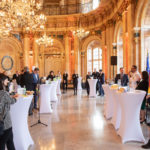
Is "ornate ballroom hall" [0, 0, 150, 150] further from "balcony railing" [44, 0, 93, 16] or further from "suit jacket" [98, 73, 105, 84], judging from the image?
"suit jacket" [98, 73, 105, 84]

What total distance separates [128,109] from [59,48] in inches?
560

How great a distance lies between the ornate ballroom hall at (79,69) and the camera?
3834 mm

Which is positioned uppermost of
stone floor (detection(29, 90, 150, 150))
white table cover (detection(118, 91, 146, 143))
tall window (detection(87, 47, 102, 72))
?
tall window (detection(87, 47, 102, 72))

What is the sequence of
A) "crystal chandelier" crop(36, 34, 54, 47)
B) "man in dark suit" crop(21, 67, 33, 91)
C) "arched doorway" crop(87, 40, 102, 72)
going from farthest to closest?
1. "arched doorway" crop(87, 40, 102, 72)
2. "crystal chandelier" crop(36, 34, 54, 47)
3. "man in dark suit" crop(21, 67, 33, 91)

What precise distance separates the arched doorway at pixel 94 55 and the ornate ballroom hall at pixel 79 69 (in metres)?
0.09

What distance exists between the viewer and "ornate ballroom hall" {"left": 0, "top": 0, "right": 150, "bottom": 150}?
3834 millimetres

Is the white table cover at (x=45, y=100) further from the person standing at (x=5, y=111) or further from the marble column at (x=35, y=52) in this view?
the marble column at (x=35, y=52)

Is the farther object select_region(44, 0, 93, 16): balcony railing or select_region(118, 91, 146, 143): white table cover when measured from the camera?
select_region(44, 0, 93, 16): balcony railing

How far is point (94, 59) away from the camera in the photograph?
16.9m

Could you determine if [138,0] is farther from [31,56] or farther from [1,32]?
[31,56]

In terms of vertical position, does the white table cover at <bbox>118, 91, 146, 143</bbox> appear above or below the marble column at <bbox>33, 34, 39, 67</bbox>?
below

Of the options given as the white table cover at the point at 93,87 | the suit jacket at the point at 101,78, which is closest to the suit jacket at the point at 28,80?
the white table cover at the point at 93,87

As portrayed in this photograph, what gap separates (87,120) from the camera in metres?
5.63

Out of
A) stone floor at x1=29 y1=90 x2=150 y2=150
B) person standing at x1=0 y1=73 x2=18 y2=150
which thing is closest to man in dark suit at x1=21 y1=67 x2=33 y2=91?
stone floor at x1=29 y1=90 x2=150 y2=150
